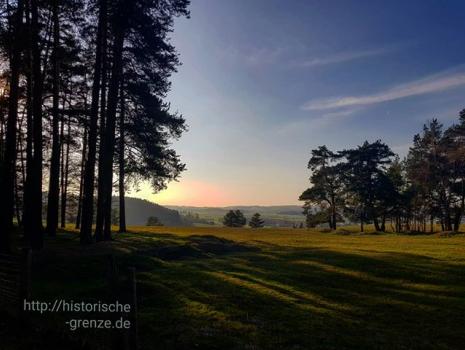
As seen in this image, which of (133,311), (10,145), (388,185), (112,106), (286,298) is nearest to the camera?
(133,311)

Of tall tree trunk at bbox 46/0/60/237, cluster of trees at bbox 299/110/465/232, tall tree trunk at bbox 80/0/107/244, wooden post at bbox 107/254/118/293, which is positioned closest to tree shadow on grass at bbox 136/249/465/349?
wooden post at bbox 107/254/118/293

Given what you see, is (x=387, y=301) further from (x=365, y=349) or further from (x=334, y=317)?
(x=365, y=349)

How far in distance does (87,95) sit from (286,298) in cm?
2576

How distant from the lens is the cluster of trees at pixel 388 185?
57.0 meters

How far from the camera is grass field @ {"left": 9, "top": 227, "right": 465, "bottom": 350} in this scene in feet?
29.2

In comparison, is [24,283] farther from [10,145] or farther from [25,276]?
[10,145]

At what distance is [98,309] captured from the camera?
35.1 ft

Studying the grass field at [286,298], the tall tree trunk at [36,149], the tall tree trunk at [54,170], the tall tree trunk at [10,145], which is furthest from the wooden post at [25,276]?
the tall tree trunk at [54,170]

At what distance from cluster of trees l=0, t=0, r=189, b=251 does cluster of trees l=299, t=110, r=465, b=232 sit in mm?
38656

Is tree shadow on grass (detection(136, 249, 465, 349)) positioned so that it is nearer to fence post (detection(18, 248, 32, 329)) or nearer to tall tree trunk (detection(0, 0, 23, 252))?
fence post (detection(18, 248, 32, 329))

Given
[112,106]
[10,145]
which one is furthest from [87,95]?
[10,145]

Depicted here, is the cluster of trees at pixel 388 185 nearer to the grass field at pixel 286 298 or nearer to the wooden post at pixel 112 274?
the grass field at pixel 286 298

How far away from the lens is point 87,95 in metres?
32.1

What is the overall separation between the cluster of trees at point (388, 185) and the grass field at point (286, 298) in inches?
1573
